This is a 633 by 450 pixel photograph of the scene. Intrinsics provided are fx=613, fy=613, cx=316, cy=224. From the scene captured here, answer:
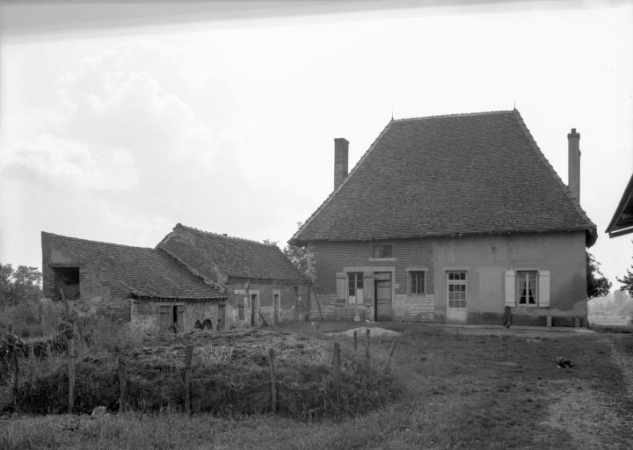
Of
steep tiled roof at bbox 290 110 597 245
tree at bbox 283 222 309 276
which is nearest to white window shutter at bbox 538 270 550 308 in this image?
steep tiled roof at bbox 290 110 597 245

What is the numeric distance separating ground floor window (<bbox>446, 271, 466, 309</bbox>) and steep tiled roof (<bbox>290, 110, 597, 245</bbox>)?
1753mm

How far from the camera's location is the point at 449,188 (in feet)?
86.1

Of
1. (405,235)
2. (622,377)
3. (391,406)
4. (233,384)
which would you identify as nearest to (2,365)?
(233,384)

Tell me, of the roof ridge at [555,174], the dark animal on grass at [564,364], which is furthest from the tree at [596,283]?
the dark animal on grass at [564,364]

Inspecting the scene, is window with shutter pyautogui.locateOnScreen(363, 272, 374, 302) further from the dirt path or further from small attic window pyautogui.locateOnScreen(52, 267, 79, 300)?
the dirt path

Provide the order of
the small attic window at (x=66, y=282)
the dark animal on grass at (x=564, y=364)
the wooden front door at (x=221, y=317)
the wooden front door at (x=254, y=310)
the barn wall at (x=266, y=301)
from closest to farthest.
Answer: the dark animal on grass at (x=564, y=364) < the small attic window at (x=66, y=282) < the wooden front door at (x=221, y=317) < the barn wall at (x=266, y=301) < the wooden front door at (x=254, y=310)

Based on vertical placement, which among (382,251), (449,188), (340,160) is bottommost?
(382,251)

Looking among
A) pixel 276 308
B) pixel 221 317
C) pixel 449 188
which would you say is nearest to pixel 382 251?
pixel 449 188

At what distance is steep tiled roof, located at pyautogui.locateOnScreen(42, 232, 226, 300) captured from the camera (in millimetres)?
18094

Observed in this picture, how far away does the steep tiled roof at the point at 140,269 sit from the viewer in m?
18.1

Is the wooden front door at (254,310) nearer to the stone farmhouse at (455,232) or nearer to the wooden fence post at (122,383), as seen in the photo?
the stone farmhouse at (455,232)

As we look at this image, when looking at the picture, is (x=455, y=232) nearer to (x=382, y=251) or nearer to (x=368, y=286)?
(x=382, y=251)

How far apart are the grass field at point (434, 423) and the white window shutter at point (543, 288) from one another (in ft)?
34.5

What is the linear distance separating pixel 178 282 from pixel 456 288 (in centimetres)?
1107
